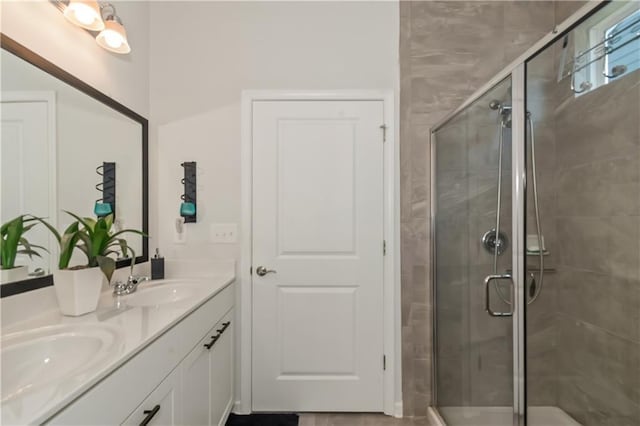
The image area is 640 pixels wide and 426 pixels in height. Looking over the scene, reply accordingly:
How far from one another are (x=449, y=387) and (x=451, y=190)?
116 cm

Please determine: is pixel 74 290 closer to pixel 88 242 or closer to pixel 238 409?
pixel 88 242

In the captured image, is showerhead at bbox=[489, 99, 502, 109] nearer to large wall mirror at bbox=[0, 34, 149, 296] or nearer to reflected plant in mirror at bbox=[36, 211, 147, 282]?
reflected plant in mirror at bbox=[36, 211, 147, 282]

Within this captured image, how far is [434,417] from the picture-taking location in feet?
6.24

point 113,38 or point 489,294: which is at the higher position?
point 113,38

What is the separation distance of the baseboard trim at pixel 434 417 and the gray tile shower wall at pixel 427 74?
0.45m

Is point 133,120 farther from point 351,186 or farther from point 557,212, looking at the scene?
point 557,212

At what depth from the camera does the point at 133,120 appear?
6.22 ft

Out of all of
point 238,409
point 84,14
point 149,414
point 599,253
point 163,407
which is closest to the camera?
point 149,414

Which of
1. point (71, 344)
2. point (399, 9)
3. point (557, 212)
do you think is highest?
point (399, 9)

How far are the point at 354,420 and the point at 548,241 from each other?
155cm

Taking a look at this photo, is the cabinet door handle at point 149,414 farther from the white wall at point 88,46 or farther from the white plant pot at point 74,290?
the white wall at point 88,46

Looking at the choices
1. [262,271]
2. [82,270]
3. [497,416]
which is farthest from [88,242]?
[497,416]

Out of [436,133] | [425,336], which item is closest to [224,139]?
[436,133]

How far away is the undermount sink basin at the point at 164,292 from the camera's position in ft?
5.44
